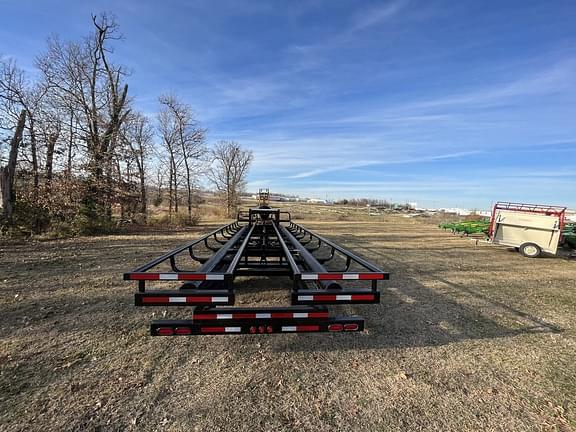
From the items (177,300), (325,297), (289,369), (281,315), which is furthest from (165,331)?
(325,297)

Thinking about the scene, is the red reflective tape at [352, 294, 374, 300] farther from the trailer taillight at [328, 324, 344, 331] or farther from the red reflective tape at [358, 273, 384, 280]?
the trailer taillight at [328, 324, 344, 331]

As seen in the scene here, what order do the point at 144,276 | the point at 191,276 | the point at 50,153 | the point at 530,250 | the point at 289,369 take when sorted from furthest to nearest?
the point at 50,153
the point at 530,250
the point at 289,369
the point at 191,276
the point at 144,276

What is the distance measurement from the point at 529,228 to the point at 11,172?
1896 cm

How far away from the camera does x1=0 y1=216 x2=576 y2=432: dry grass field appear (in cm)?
222

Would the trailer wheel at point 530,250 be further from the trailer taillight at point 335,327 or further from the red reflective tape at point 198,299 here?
the red reflective tape at point 198,299

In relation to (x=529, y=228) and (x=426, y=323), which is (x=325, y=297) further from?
(x=529, y=228)

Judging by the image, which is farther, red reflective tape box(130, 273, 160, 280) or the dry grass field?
red reflective tape box(130, 273, 160, 280)

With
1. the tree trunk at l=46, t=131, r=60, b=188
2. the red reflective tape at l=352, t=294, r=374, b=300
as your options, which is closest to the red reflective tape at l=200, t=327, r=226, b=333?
the red reflective tape at l=352, t=294, r=374, b=300

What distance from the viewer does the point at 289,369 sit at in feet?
9.43

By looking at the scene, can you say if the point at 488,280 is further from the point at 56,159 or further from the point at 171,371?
the point at 56,159

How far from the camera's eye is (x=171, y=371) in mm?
2781

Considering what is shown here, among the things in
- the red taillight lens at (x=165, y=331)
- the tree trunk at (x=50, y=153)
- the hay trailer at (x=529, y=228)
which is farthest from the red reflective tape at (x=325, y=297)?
the tree trunk at (x=50, y=153)

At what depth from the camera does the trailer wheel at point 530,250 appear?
977cm

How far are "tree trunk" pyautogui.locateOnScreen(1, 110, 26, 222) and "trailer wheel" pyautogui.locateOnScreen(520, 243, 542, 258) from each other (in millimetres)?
18024
